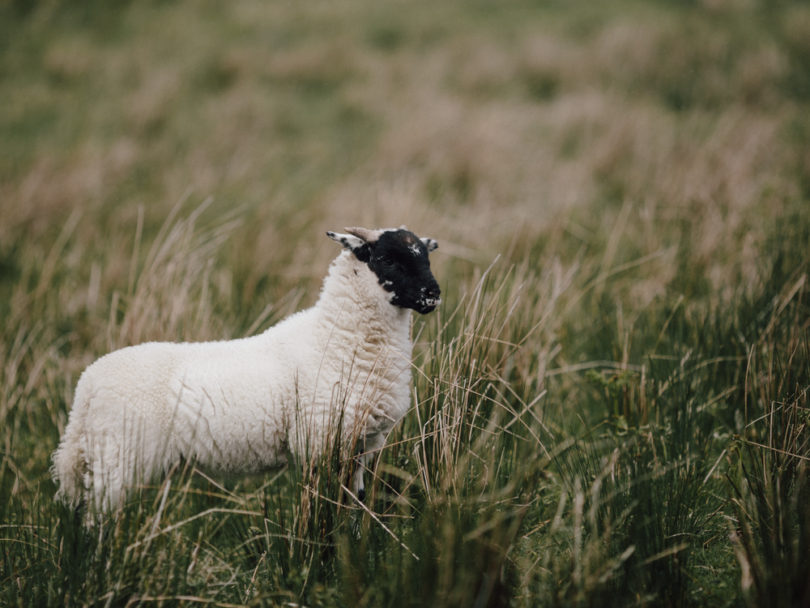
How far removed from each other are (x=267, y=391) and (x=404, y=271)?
2.12 feet

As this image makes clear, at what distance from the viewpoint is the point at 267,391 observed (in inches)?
86.4

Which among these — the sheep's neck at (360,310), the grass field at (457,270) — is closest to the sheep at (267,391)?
the sheep's neck at (360,310)

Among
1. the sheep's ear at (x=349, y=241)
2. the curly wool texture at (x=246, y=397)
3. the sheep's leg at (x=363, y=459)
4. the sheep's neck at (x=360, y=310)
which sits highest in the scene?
the sheep's ear at (x=349, y=241)

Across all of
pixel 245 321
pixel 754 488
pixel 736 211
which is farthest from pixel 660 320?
pixel 245 321

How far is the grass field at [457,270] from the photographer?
1.96 m

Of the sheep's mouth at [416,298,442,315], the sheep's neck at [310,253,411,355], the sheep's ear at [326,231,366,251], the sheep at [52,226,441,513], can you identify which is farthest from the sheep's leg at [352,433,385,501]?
the sheep's ear at [326,231,366,251]

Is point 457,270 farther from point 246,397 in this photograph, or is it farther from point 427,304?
point 246,397

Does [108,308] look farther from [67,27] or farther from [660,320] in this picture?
[67,27]

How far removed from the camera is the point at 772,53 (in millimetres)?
9359

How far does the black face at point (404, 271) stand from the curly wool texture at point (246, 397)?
0.06 m

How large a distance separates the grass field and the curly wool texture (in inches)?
4.7

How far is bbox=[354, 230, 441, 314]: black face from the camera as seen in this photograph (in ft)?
7.23

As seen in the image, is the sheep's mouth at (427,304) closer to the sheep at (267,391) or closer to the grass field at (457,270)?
the sheep at (267,391)

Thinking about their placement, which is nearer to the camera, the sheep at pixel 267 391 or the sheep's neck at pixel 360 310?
the sheep at pixel 267 391
